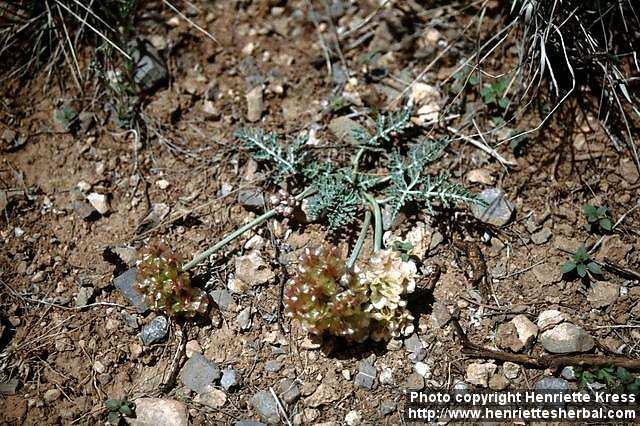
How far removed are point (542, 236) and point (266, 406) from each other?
1385mm

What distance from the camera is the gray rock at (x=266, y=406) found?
254 cm

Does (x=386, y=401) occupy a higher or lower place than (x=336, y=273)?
lower

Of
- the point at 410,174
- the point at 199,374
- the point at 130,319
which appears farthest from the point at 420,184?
the point at 130,319

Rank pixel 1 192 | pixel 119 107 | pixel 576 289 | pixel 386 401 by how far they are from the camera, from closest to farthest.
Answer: pixel 386 401 < pixel 576 289 < pixel 1 192 < pixel 119 107

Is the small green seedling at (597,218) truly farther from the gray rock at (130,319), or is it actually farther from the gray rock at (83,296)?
the gray rock at (83,296)

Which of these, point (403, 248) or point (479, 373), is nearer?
point (479, 373)

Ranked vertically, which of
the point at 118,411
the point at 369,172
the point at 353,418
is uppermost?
the point at 369,172

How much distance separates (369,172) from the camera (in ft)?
10.1

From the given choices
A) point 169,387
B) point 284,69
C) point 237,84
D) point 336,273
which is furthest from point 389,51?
point 169,387

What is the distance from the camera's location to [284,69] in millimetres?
3383

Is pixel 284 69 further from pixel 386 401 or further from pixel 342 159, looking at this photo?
pixel 386 401

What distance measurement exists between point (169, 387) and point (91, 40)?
6.09 ft

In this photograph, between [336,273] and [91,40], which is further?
[91,40]

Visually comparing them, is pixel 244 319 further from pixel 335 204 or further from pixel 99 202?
pixel 99 202
